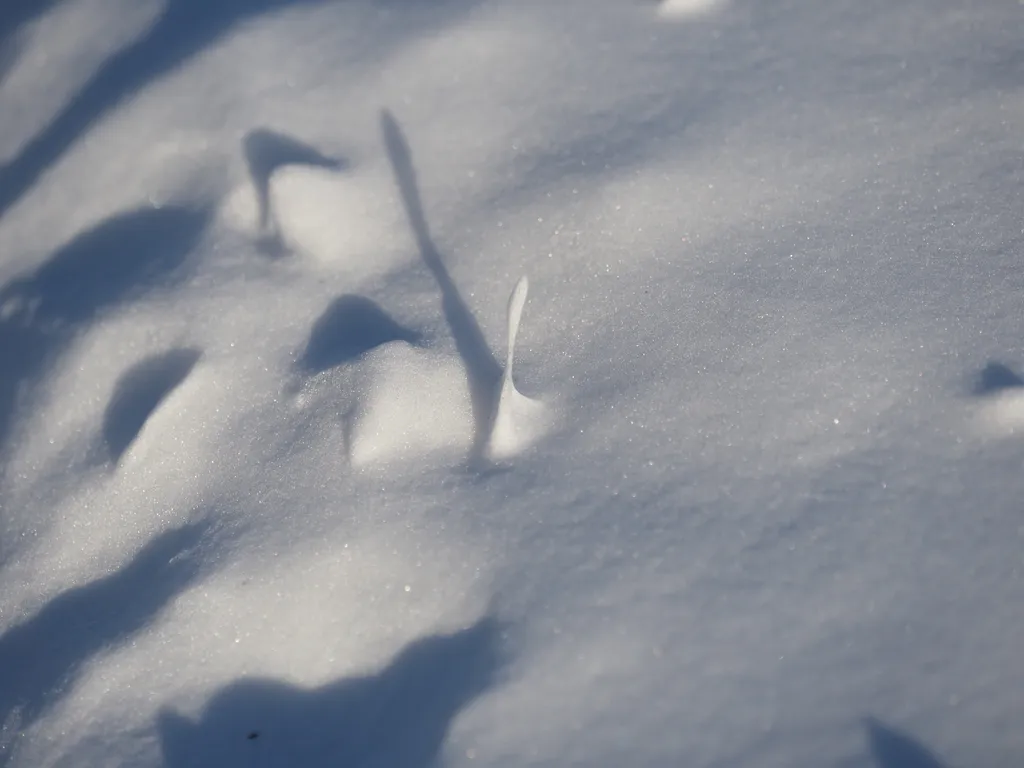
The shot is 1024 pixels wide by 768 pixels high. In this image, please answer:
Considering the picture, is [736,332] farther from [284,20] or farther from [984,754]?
[284,20]

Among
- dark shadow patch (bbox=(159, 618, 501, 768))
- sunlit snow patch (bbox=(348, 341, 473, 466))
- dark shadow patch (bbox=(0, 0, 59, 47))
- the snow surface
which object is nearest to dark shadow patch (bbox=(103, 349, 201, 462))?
the snow surface

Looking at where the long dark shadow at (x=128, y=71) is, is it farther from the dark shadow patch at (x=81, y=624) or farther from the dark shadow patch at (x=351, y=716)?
the dark shadow patch at (x=351, y=716)

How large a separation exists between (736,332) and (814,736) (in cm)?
47

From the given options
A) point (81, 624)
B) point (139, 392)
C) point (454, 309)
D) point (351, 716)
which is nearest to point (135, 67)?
point (139, 392)

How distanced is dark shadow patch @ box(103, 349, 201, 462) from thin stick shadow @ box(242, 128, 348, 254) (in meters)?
0.22

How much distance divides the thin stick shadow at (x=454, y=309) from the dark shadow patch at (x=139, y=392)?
364mm

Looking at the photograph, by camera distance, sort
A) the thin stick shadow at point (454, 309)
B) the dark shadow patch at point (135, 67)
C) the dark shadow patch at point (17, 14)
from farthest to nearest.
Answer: the dark shadow patch at point (17, 14), the dark shadow patch at point (135, 67), the thin stick shadow at point (454, 309)

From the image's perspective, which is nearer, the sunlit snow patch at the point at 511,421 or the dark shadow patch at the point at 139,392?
the sunlit snow patch at the point at 511,421

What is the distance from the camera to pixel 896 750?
2.34 ft

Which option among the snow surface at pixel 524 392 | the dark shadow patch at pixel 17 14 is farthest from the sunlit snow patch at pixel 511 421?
the dark shadow patch at pixel 17 14

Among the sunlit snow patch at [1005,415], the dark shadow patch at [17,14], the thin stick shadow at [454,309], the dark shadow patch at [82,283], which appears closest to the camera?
the sunlit snow patch at [1005,415]

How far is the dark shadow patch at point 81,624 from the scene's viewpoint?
90cm

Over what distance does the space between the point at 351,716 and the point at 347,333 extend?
0.49 metres

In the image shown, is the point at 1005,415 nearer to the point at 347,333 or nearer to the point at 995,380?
the point at 995,380
